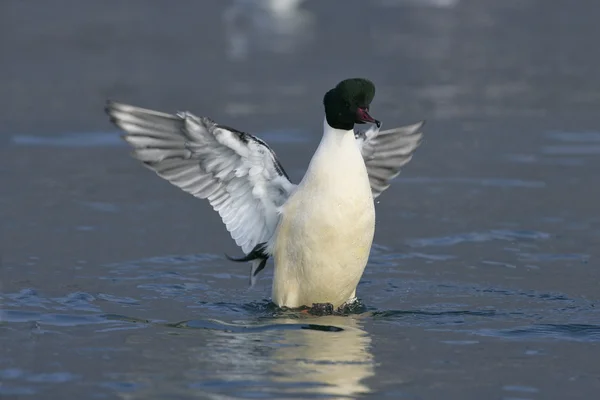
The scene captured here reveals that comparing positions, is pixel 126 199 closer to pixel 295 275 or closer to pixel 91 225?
pixel 91 225

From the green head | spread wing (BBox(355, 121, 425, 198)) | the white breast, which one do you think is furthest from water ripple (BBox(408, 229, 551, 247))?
the green head

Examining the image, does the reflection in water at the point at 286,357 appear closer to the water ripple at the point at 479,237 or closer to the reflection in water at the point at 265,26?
the water ripple at the point at 479,237

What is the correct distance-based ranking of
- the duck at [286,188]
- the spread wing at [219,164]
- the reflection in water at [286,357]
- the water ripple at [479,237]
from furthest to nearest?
the water ripple at [479,237] → the spread wing at [219,164] → the duck at [286,188] → the reflection in water at [286,357]

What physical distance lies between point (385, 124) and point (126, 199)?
4046mm

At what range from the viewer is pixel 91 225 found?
11.0m

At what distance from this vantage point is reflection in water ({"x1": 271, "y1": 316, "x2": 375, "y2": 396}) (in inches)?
266

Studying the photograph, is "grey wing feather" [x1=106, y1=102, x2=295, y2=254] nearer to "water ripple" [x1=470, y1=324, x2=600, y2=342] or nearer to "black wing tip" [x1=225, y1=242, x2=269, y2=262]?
A: "black wing tip" [x1=225, y1=242, x2=269, y2=262]

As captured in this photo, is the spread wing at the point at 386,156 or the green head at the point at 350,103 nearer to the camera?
the green head at the point at 350,103

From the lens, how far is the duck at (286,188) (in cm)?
820

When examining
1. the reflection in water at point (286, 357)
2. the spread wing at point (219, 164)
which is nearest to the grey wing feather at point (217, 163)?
the spread wing at point (219, 164)

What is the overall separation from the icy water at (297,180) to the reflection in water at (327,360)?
0.02m

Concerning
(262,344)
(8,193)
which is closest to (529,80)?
(8,193)

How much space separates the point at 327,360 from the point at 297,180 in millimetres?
5277

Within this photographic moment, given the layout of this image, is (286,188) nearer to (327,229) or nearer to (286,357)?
(327,229)
